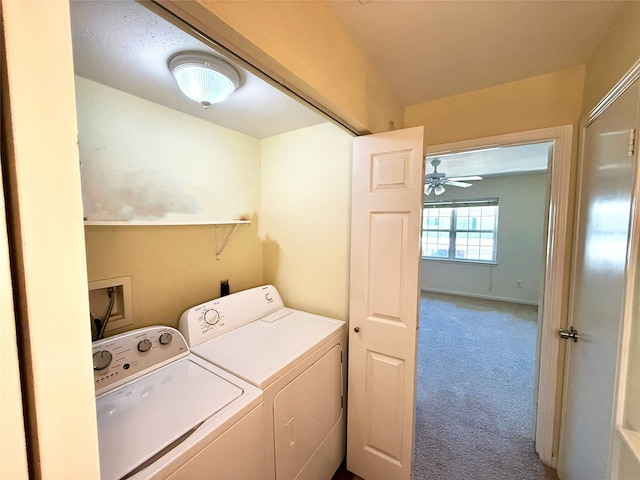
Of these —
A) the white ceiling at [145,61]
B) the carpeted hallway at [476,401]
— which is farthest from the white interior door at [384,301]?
the white ceiling at [145,61]

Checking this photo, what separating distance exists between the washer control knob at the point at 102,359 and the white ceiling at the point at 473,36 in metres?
1.79

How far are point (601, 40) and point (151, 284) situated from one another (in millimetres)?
2689

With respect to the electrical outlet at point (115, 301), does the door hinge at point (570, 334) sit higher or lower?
lower

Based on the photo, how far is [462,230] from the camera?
5707 millimetres

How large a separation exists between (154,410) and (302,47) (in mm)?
1482

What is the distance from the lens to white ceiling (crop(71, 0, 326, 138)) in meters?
0.88

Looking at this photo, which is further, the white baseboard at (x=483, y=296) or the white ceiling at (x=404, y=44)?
the white baseboard at (x=483, y=296)

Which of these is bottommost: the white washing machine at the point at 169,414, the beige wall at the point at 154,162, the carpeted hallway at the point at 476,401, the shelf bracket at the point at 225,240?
Result: the carpeted hallway at the point at 476,401

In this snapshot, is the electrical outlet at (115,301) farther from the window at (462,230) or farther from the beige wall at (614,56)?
the window at (462,230)

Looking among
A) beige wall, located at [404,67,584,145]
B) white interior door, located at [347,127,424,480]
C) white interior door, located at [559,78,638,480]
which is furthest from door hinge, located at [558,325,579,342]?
beige wall, located at [404,67,584,145]

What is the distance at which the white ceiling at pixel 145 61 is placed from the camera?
0.88 meters

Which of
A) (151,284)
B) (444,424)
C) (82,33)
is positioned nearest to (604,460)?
(444,424)

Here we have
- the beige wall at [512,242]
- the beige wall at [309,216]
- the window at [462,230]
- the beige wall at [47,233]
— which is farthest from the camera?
the window at [462,230]

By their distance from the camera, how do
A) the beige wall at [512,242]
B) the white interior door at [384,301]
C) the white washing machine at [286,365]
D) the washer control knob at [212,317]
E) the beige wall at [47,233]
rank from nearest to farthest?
the beige wall at [47,233], the white washing machine at [286,365], the white interior door at [384,301], the washer control knob at [212,317], the beige wall at [512,242]
